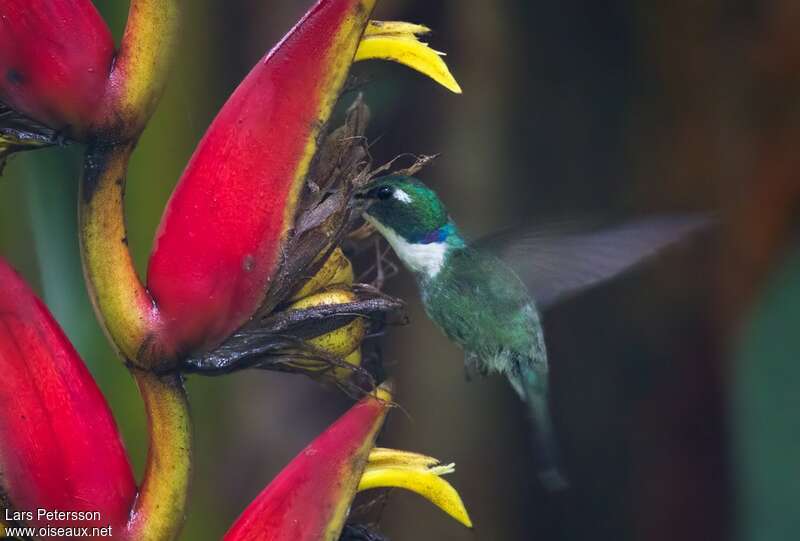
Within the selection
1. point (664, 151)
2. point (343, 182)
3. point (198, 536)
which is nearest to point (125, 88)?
point (343, 182)

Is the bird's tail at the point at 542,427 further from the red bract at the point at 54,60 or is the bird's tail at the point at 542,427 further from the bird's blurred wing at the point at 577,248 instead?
the red bract at the point at 54,60

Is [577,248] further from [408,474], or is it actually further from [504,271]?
[408,474]

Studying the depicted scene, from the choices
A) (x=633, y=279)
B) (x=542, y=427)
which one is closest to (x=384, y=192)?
(x=542, y=427)

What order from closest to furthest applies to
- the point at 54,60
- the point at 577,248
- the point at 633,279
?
1. the point at 54,60
2. the point at 577,248
3. the point at 633,279

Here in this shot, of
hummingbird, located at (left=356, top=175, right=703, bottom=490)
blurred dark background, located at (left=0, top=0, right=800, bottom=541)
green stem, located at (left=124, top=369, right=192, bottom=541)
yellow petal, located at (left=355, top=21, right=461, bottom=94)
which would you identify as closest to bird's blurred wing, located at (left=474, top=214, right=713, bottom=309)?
hummingbird, located at (left=356, top=175, right=703, bottom=490)

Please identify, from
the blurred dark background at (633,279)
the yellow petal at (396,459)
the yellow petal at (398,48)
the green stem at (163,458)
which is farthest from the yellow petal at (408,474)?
the blurred dark background at (633,279)

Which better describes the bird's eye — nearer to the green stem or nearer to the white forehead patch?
the white forehead patch
